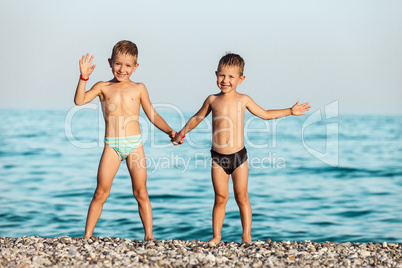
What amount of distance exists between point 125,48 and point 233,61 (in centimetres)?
126

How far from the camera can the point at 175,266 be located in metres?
4.93

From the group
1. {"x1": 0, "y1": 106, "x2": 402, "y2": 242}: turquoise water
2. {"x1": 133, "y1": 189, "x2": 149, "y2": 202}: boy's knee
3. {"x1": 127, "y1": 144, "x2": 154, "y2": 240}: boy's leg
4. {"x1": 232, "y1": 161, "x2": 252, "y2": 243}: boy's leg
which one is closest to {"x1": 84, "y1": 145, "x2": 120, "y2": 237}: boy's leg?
{"x1": 127, "y1": 144, "x2": 154, "y2": 240}: boy's leg

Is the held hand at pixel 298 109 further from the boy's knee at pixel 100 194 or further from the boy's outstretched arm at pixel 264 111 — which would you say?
the boy's knee at pixel 100 194

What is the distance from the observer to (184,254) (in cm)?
540

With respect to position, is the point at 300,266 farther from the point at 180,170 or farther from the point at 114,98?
the point at 180,170

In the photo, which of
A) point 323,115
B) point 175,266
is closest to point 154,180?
point 175,266

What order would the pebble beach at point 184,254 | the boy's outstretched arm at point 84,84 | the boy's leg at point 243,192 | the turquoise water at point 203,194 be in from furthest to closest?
the turquoise water at point 203,194 → the boy's leg at point 243,192 → the boy's outstretched arm at point 84,84 → the pebble beach at point 184,254

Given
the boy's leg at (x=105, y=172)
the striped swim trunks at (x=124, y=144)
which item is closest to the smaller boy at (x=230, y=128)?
the striped swim trunks at (x=124, y=144)

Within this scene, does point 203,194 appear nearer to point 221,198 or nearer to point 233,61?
point 221,198

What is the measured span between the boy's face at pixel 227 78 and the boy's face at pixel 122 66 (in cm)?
102

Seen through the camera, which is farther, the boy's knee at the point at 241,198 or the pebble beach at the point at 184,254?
the boy's knee at the point at 241,198

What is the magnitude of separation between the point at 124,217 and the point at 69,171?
29.4 ft

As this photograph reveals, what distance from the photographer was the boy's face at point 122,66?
5982 millimetres

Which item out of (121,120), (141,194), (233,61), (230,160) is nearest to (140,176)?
(141,194)
